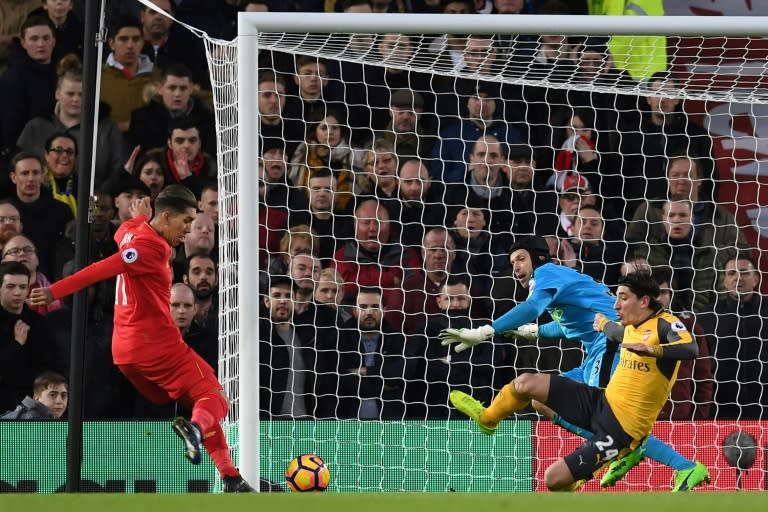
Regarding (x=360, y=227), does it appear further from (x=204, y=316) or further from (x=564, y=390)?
(x=564, y=390)

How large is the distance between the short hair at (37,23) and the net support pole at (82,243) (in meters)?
1.75

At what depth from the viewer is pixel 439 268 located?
7.79 metres

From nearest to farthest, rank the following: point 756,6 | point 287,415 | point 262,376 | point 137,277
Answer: point 137,277, point 287,415, point 262,376, point 756,6

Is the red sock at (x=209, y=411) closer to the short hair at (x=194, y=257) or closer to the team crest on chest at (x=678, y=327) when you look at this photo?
the short hair at (x=194, y=257)

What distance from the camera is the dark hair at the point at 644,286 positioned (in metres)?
6.66

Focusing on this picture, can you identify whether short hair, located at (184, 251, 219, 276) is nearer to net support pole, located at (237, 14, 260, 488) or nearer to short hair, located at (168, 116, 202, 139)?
short hair, located at (168, 116, 202, 139)

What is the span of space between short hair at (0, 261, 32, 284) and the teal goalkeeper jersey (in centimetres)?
253

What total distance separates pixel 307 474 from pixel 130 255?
1.41 m

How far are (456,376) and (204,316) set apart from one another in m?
1.44

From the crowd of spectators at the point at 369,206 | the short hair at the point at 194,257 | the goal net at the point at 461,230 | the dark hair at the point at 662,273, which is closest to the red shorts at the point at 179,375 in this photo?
the goal net at the point at 461,230

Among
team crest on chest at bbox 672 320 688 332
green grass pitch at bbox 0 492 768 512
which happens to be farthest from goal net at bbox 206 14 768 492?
green grass pitch at bbox 0 492 768 512

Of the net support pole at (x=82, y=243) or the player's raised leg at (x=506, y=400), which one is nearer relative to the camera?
the net support pole at (x=82, y=243)

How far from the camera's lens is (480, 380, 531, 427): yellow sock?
266 inches

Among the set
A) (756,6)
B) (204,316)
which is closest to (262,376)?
(204,316)
